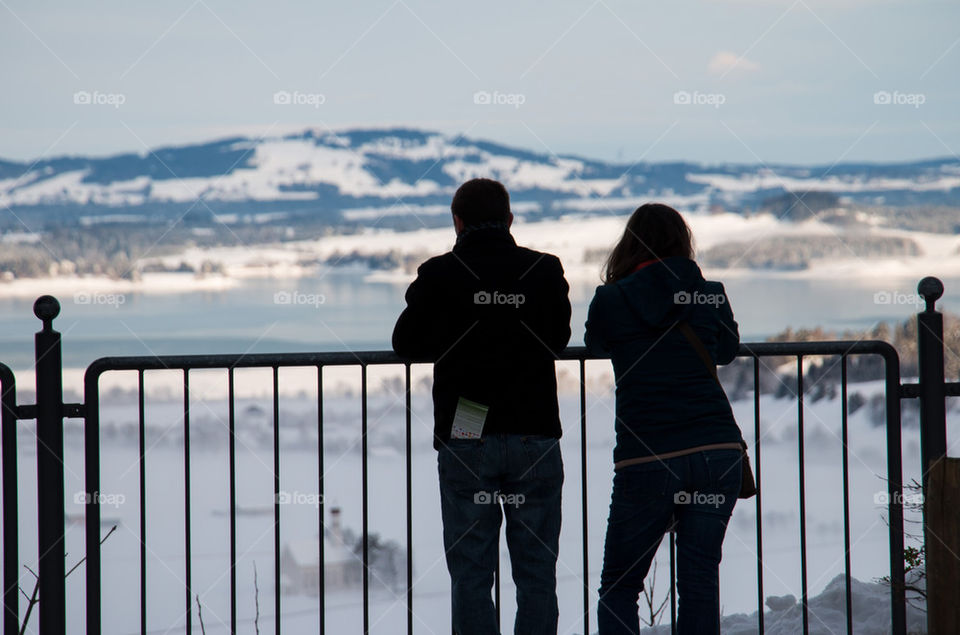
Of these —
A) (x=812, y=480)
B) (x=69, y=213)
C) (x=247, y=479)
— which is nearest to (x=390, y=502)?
(x=247, y=479)

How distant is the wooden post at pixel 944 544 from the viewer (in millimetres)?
3318

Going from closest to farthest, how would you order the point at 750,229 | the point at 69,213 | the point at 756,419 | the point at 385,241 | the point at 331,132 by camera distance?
the point at 756,419 → the point at 69,213 → the point at 331,132 → the point at 385,241 → the point at 750,229

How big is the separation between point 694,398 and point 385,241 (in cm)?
4885

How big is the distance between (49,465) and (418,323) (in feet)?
5.37

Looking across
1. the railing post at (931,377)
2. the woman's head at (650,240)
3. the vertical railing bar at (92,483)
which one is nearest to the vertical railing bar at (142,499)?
the vertical railing bar at (92,483)

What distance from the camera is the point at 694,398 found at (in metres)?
3.19

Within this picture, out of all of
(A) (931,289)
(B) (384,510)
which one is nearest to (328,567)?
(B) (384,510)

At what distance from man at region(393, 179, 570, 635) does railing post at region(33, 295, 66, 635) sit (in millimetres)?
1418

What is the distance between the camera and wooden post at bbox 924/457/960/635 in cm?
332

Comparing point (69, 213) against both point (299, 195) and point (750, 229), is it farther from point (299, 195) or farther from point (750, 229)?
point (750, 229)

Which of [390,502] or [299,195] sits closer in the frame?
[299,195]

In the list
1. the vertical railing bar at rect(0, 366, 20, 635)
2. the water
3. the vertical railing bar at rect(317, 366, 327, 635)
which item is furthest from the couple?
the water

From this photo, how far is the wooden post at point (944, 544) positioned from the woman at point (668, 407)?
2.45ft

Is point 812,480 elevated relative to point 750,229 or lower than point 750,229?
lower
